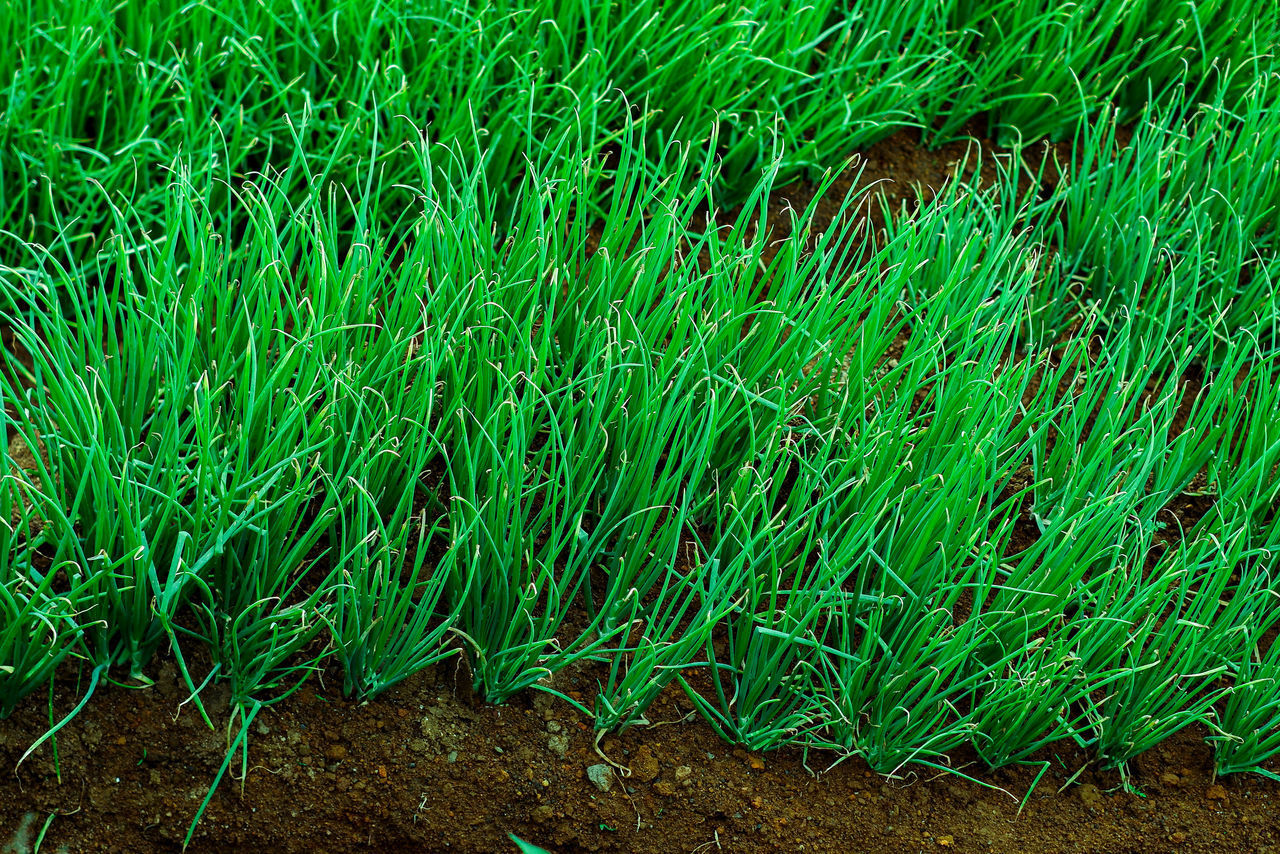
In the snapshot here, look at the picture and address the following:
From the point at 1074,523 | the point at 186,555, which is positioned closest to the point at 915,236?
the point at 1074,523

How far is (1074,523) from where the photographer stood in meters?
1.46

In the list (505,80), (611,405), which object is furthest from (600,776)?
(505,80)

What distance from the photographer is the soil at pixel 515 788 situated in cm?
135

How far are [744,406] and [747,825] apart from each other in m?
0.57

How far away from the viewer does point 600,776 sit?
4.80 feet

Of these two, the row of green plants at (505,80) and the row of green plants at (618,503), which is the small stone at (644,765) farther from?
the row of green plants at (505,80)

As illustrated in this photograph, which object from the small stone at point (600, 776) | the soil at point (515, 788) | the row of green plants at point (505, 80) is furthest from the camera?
the row of green plants at point (505, 80)

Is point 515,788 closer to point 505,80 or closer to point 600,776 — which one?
point 600,776

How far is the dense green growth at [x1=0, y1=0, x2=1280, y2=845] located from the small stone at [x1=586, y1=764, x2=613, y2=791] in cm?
8

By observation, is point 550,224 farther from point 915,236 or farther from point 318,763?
point 318,763

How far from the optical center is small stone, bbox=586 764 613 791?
1.46 metres

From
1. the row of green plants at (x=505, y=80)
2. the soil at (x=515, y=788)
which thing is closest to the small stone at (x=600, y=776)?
the soil at (x=515, y=788)

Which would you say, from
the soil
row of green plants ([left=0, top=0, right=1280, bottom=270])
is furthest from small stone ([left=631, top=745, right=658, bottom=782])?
row of green plants ([left=0, top=0, right=1280, bottom=270])

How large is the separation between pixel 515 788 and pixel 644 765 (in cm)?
17
